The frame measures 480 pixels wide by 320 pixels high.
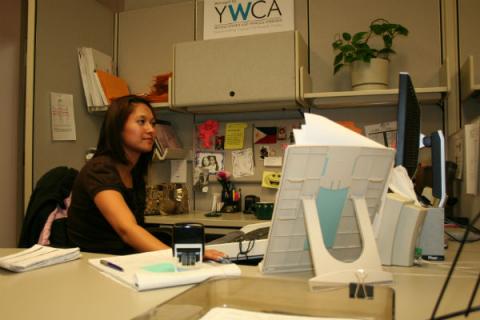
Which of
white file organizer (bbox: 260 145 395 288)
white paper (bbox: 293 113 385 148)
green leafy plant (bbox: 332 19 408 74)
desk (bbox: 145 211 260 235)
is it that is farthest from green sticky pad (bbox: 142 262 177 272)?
green leafy plant (bbox: 332 19 408 74)

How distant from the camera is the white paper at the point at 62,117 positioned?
228cm

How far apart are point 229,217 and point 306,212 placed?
56.4 inches

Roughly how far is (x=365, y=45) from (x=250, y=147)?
874mm

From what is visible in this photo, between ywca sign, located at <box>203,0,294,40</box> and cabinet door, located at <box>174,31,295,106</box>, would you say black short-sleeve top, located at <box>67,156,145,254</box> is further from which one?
ywca sign, located at <box>203,0,294,40</box>

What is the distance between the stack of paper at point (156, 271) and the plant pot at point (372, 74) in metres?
1.51

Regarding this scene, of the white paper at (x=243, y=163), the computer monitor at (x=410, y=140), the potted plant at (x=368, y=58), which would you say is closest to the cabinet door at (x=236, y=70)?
the potted plant at (x=368, y=58)

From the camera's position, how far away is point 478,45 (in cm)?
218

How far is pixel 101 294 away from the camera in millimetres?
766

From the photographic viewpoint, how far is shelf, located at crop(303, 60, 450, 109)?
2010 millimetres

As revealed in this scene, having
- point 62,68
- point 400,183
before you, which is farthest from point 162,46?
point 400,183

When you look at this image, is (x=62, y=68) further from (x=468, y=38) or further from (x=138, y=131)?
(x=468, y=38)

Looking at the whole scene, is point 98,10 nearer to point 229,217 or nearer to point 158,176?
point 158,176

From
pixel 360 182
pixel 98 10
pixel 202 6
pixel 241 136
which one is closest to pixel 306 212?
pixel 360 182

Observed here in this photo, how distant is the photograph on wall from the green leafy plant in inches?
34.0
